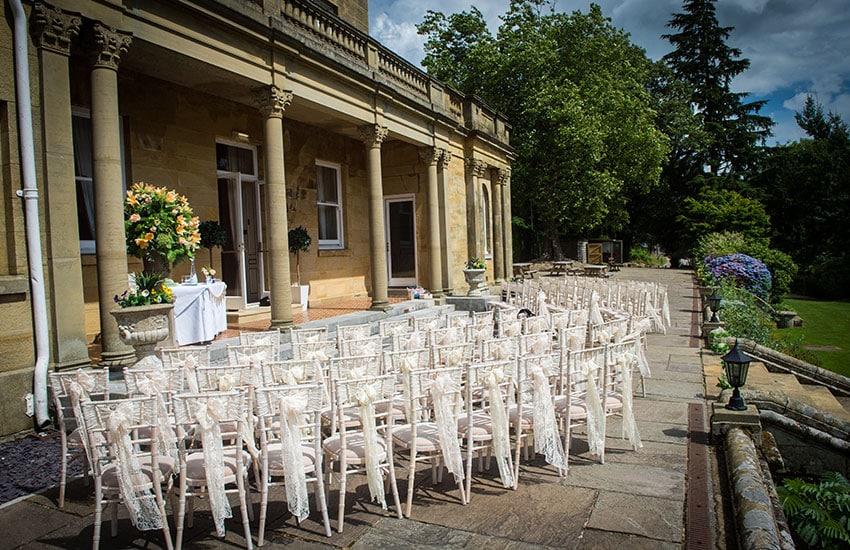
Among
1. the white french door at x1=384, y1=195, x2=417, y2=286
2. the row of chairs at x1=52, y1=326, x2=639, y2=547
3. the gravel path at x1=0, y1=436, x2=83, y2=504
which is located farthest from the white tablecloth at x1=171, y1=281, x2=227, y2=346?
the white french door at x1=384, y1=195, x2=417, y2=286

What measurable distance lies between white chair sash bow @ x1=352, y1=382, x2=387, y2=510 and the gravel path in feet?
9.06

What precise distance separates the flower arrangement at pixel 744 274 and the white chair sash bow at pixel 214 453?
16.9 meters

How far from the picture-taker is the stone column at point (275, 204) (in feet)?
29.6

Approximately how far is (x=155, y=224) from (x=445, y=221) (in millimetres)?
9389

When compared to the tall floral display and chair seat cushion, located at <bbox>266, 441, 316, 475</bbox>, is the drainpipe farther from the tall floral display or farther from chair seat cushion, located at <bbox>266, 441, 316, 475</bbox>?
chair seat cushion, located at <bbox>266, 441, 316, 475</bbox>

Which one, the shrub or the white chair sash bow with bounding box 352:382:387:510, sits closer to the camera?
the white chair sash bow with bounding box 352:382:387:510

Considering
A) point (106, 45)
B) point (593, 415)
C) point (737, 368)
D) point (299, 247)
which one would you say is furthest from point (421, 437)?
point (299, 247)

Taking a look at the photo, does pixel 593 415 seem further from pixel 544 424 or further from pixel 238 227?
pixel 238 227

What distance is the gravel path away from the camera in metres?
4.56

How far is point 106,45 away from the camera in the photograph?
6.34 metres

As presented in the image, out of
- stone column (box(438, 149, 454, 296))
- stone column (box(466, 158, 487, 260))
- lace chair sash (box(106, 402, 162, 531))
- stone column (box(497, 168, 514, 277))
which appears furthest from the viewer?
stone column (box(497, 168, 514, 277))

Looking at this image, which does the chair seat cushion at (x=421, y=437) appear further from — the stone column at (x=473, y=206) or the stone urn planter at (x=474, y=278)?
the stone column at (x=473, y=206)

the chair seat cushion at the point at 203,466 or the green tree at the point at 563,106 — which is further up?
the green tree at the point at 563,106

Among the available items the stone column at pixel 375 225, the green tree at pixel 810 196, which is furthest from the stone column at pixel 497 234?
the green tree at pixel 810 196
